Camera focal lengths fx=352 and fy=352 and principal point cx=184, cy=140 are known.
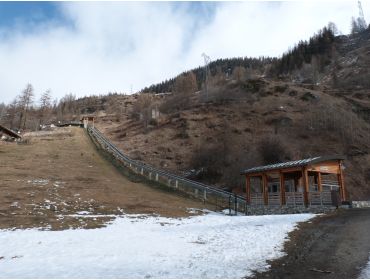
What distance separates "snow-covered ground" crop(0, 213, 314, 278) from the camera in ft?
33.7

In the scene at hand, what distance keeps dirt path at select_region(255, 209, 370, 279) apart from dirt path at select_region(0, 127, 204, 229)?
34.5 feet

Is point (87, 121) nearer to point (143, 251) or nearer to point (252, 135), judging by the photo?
point (252, 135)

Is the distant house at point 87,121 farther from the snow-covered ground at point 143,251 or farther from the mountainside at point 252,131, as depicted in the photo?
the snow-covered ground at point 143,251

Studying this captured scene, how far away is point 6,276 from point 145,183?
84.4ft

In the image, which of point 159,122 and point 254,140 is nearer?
point 254,140

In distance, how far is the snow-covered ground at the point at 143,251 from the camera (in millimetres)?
10281

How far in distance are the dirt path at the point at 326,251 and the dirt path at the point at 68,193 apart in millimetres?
10500

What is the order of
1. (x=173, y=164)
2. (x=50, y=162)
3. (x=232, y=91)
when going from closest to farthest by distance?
1. (x=50, y=162)
2. (x=173, y=164)
3. (x=232, y=91)

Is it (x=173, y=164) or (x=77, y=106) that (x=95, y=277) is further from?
(x=77, y=106)

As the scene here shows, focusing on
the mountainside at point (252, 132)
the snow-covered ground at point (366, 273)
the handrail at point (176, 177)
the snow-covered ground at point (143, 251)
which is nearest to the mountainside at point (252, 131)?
the mountainside at point (252, 132)

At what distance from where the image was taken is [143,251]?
1295 cm

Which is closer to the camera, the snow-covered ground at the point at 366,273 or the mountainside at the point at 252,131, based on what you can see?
the snow-covered ground at the point at 366,273

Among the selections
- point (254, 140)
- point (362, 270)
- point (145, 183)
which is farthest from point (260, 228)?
point (254, 140)

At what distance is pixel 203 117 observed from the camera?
218ft
